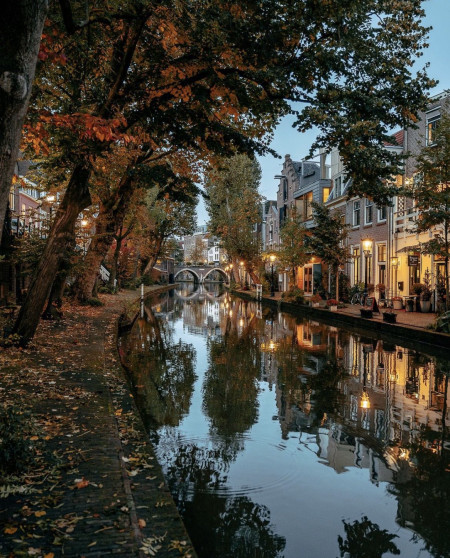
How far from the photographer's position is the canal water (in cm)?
435

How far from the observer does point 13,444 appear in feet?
13.2

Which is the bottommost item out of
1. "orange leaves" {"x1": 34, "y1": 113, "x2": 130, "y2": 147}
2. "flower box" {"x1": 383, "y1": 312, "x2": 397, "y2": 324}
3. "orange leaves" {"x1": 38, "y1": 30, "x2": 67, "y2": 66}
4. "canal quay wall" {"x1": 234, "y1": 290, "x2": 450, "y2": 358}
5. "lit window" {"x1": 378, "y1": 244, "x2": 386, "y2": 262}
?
"canal quay wall" {"x1": 234, "y1": 290, "x2": 450, "y2": 358}

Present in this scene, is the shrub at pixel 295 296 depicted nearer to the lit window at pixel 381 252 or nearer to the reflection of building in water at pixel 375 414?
the lit window at pixel 381 252

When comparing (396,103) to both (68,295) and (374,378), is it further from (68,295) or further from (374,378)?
(68,295)

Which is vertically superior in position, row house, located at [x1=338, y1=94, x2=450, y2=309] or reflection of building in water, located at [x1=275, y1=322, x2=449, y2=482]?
row house, located at [x1=338, y1=94, x2=450, y2=309]

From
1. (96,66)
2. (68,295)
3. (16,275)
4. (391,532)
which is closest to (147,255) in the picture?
(68,295)

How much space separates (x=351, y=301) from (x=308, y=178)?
19.4 meters

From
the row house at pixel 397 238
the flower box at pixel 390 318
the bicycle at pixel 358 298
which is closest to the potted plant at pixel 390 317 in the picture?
the flower box at pixel 390 318

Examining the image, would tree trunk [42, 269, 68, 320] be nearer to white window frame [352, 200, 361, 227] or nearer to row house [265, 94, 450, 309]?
row house [265, 94, 450, 309]

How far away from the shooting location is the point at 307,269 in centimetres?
4538

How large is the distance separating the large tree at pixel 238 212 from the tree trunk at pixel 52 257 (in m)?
35.2

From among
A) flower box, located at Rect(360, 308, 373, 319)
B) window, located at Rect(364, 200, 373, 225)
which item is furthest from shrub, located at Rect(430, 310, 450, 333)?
window, located at Rect(364, 200, 373, 225)

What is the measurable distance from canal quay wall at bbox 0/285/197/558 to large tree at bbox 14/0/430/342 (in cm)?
459

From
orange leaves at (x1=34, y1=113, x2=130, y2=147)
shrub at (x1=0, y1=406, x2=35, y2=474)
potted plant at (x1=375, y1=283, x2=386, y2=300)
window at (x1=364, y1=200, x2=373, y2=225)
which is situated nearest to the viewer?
shrub at (x1=0, y1=406, x2=35, y2=474)
